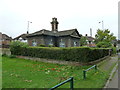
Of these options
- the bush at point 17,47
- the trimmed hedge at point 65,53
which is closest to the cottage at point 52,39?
the bush at point 17,47

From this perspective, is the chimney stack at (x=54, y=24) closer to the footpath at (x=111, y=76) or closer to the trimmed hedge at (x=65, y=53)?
the trimmed hedge at (x=65, y=53)

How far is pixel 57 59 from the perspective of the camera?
1130 centimetres

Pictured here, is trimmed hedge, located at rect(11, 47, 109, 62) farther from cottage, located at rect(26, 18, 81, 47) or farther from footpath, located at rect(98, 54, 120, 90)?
cottage, located at rect(26, 18, 81, 47)

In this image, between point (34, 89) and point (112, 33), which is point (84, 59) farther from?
point (112, 33)

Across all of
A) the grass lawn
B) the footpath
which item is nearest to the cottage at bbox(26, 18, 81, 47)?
the footpath

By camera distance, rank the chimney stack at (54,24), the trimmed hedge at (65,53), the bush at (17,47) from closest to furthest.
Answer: the trimmed hedge at (65,53) < the bush at (17,47) < the chimney stack at (54,24)

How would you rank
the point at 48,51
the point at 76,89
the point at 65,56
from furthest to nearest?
the point at 48,51
the point at 65,56
the point at 76,89

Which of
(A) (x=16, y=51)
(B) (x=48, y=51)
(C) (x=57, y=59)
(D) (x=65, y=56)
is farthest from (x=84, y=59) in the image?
(A) (x=16, y=51)

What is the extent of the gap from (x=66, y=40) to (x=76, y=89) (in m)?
18.4

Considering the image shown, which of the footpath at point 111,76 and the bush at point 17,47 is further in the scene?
the bush at point 17,47

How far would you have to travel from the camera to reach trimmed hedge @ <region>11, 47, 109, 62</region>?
372 inches

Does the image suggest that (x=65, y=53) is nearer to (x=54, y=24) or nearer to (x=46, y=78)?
(x=46, y=78)

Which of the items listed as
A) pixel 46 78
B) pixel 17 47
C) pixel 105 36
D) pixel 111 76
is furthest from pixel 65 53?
pixel 105 36

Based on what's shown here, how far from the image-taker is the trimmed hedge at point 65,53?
946cm
